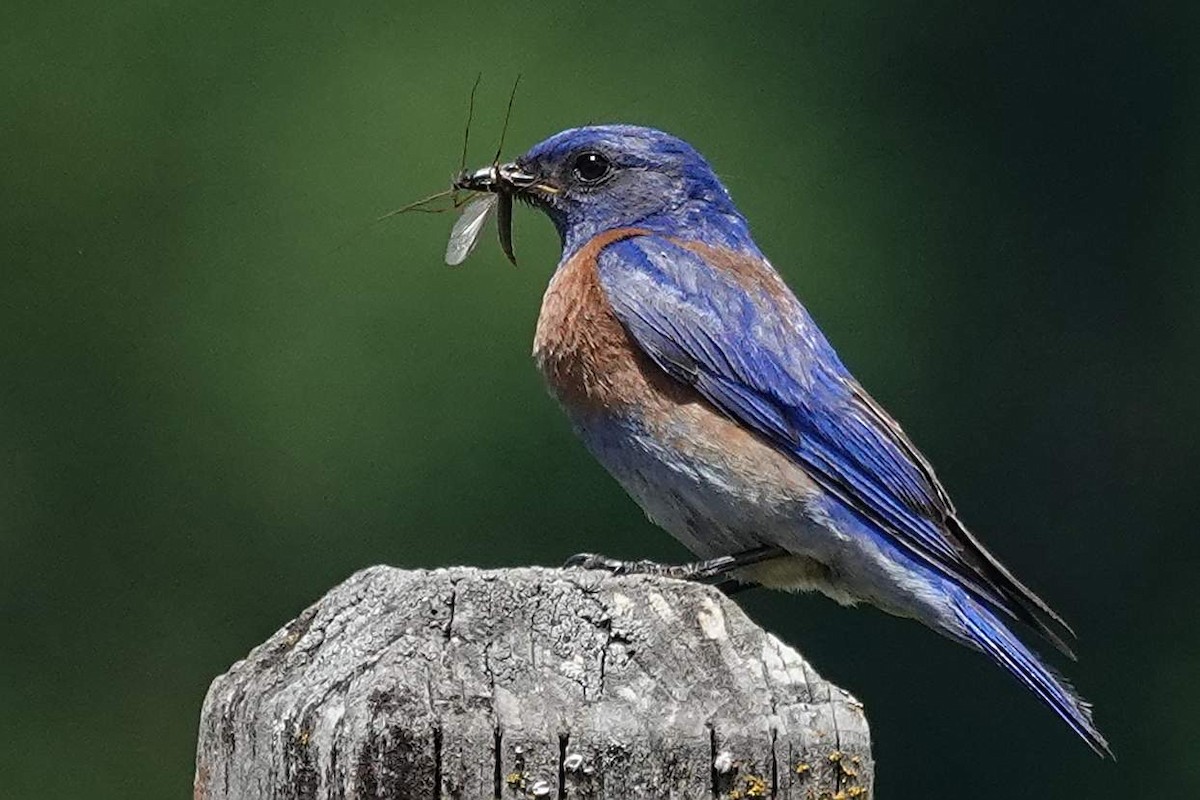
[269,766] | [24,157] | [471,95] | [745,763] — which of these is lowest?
[745,763]

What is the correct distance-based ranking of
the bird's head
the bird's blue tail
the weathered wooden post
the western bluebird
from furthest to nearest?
the bird's head → the western bluebird → the bird's blue tail → the weathered wooden post

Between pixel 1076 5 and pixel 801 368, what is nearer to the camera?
pixel 801 368

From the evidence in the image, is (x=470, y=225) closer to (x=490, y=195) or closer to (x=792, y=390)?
(x=490, y=195)

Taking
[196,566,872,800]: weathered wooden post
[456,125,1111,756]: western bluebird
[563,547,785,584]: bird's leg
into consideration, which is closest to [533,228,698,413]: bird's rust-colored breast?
[456,125,1111,756]: western bluebird

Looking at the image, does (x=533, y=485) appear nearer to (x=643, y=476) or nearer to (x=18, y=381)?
(x=18, y=381)

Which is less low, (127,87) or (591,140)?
(127,87)

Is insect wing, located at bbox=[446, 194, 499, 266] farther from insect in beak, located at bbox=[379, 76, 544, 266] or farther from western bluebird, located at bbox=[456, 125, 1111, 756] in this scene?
western bluebird, located at bbox=[456, 125, 1111, 756]

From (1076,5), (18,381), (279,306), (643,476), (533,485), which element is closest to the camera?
(643,476)

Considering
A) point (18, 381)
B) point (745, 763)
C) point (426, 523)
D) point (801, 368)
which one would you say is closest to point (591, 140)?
point (801, 368)
